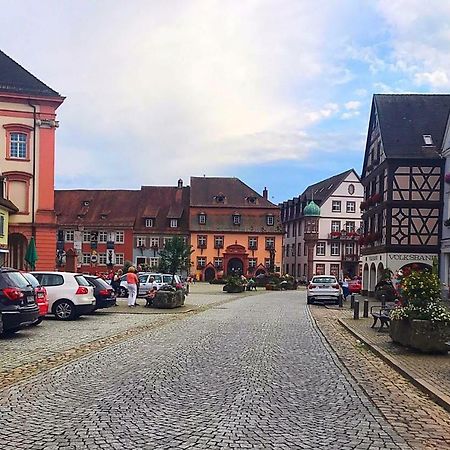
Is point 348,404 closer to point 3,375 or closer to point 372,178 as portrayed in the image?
point 3,375

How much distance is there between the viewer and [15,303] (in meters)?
16.4

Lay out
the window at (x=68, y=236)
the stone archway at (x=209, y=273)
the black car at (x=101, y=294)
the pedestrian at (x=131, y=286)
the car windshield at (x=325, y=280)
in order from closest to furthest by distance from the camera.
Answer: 1. the black car at (x=101, y=294)
2. the pedestrian at (x=131, y=286)
3. the car windshield at (x=325, y=280)
4. the stone archway at (x=209, y=273)
5. the window at (x=68, y=236)

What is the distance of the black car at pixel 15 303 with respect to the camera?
1623cm

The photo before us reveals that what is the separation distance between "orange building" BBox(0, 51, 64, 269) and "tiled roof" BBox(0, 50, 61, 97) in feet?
0.22

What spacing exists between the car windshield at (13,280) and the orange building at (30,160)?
33.7 m

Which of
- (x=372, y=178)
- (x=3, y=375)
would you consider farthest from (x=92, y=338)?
(x=372, y=178)

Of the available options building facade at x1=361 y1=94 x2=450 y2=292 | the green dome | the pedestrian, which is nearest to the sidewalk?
the pedestrian

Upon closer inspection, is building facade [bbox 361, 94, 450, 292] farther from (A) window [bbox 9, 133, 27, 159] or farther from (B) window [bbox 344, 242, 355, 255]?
(B) window [bbox 344, 242, 355, 255]

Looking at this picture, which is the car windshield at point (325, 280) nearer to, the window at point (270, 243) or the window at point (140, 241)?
the window at point (270, 243)

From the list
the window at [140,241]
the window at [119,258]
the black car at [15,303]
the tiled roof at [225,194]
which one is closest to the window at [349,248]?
the tiled roof at [225,194]

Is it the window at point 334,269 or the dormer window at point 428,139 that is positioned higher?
the dormer window at point 428,139

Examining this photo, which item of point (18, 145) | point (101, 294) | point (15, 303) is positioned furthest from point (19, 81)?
point (15, 303)

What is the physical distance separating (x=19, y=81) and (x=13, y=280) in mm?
37905

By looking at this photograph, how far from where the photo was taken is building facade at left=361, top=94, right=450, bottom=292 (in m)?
47.6
